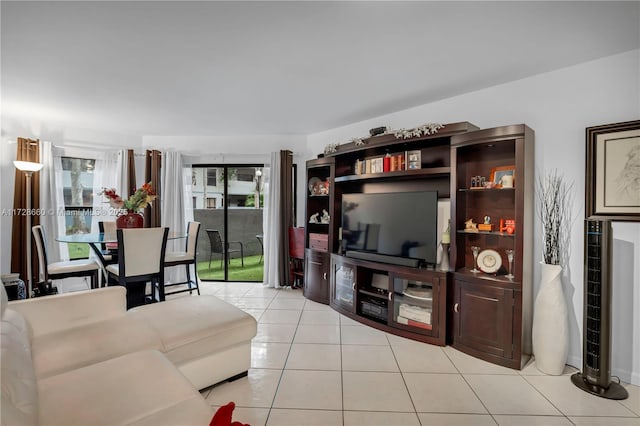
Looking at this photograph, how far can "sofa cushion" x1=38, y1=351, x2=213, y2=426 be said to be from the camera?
1224mm

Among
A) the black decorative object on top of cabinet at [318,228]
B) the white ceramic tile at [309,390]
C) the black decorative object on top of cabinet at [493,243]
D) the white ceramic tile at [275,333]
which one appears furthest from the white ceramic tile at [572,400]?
the black decorative object on top of cabinet at [318,228]

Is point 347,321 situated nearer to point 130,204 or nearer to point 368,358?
point 368,358

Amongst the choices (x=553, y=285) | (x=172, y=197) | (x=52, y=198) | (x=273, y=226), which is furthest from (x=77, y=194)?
(x=553, y=285)

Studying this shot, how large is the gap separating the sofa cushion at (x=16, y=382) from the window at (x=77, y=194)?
416cm

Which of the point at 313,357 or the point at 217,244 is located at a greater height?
the point at 217,244

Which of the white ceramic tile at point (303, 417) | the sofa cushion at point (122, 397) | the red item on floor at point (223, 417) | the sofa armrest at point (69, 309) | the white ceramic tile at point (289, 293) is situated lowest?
the white ceramic tile at point (303, 417)

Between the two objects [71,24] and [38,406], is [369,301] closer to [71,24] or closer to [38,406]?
[38,406]

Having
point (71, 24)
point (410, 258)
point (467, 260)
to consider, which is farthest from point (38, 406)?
point (467, 260)

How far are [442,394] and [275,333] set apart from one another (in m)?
1.70

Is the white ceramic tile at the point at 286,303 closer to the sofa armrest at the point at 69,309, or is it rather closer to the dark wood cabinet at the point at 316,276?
the dark wood cabinet at the point at 316,276

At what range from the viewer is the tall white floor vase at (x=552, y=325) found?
2.42 m

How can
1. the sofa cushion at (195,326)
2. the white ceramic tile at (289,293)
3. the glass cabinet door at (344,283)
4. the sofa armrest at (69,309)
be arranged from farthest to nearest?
the white ceramic tile at (289,293) < the glass cabinet door at (344,283) < the sofa cushion at (195,326) < the sofa armrest at (69,309)

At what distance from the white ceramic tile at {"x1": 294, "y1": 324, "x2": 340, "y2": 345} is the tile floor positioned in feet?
0.07

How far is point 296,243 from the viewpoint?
4.91m
